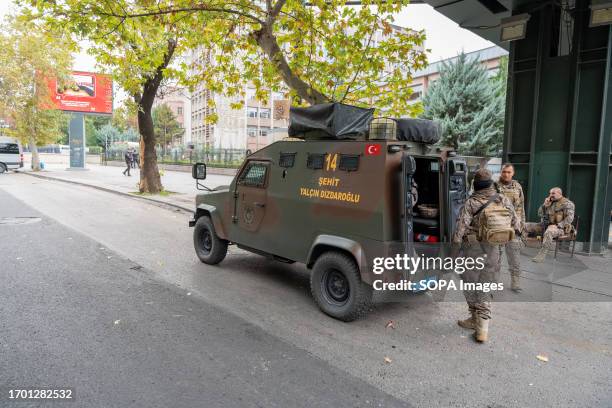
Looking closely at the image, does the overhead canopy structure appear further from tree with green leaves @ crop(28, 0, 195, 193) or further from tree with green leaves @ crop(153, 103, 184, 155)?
tree with green leaves @ crop(153, 103, 184, 155)

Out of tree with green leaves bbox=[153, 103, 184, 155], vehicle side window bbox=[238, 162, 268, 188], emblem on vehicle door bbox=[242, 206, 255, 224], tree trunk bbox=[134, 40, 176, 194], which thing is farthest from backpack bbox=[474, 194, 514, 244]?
tree with green leaves bbox=[153, 103, 184, 155]

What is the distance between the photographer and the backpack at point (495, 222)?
4.26 meters

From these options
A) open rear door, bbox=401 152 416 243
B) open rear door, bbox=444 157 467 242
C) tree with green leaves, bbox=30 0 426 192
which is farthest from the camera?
tree with green leaves, bbox=30 0 426 192

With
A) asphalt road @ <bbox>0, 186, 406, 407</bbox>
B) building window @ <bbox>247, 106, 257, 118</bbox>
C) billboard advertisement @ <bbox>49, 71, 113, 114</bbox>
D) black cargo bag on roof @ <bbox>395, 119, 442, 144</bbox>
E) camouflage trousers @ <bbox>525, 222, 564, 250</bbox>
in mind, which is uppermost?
building window @ <bbox>247, 106, 257, 118</bbox>

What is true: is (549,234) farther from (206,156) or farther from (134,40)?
(206,156)

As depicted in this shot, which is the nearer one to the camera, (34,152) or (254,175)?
(254,175)

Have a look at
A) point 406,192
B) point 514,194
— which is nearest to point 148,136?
point 514,194

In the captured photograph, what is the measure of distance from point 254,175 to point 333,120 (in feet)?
5.18

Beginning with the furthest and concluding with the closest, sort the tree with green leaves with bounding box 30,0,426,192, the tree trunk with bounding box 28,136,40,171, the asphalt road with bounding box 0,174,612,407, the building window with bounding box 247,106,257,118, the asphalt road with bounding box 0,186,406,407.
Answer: the building window with bounding box 247,106,257,118, the tree trunk with bounding box 28,136,40,171, the tree with green leaves with bounding box 30,0,426,192, the asphalt road with bounding box 0,174,612,407, the asphalt road with bounding box 0,186,406,407

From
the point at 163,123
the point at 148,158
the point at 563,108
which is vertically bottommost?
the point at 148,158

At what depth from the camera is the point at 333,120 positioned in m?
4.94

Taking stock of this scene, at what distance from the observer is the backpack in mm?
4258

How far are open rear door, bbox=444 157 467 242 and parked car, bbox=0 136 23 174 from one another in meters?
34.3

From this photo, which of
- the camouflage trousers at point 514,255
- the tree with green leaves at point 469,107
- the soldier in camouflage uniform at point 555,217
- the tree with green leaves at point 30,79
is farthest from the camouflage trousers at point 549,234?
the tree with green leaves at point 30,79
